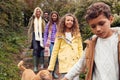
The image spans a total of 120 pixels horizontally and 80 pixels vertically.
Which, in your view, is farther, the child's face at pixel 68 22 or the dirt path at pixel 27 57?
the dirt path at pixel 27 57

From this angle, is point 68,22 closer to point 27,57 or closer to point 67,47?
point 67,47

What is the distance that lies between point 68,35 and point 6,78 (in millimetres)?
3442

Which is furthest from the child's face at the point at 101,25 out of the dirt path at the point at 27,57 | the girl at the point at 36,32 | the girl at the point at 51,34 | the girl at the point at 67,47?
the dirt path at the point at 27,57

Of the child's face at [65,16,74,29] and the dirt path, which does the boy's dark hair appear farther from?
the dirt path

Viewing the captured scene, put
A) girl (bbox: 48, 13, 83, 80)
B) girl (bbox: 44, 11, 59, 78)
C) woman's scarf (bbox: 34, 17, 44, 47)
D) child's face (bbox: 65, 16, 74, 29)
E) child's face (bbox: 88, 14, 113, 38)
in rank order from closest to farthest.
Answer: child's face (bbox: 88, 14, 113, 38)
girl (bbox: 48, 13, 83, 80)
child's face (bbox: 65, 16, 74, 29)
girl (bbox: 44, 11, 59, 78)
woman's scarf (bbox: 34, 17, 44, 47)

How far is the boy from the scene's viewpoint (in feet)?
9.40

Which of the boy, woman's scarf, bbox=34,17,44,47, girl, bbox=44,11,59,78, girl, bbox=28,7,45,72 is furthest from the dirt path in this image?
the boy

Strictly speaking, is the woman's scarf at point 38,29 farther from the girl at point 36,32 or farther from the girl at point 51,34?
the girl at point 51,34

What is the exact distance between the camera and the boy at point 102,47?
2.87 m

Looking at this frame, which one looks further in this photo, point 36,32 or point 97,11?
point 36,32

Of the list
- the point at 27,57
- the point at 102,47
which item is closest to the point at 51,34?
the point at 27,57

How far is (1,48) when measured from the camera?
38.8 ft

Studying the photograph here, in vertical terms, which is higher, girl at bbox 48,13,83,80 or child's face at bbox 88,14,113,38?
child's face at bbox 88,14,113,38

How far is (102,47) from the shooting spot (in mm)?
3016
